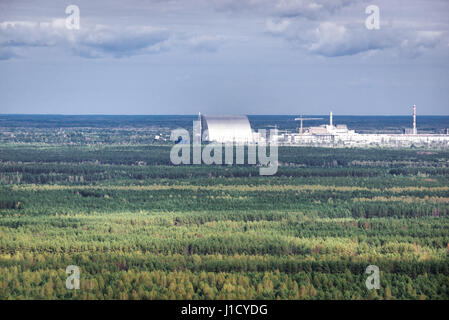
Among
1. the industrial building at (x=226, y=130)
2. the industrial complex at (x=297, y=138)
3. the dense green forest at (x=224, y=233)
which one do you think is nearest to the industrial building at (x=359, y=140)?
the industrial complex at (x=297, y=138)

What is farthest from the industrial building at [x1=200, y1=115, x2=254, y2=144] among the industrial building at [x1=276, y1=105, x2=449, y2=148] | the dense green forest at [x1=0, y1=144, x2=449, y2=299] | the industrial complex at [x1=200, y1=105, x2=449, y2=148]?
the dense green forest at [x1=0, y1=144, x2=449, y2=299]

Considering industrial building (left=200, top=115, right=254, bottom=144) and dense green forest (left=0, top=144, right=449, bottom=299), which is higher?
industrial building (left=200, top=115, right=254, bottom=144)

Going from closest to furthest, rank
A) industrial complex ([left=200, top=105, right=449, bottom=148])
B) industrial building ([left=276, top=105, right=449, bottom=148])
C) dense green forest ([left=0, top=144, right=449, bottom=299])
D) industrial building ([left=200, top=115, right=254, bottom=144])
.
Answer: dense green forest ([left=0, top=144, right=449, bottom=299]) < industrial building ([left=200, top=115, right=254, bottom=144]) < industrial complex ([left=200, top=105, right=449, bottom=148]) < industrial building ([left=276, top=105, right=449, bottom=148])

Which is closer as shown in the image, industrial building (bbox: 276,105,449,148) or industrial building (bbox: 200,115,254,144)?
industrial building (bbox: 200,115,254,144)

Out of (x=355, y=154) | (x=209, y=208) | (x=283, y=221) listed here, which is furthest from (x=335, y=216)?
(x=355, y=154)

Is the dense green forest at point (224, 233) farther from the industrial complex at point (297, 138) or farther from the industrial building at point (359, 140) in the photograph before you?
the industrial building at point (359, 140)

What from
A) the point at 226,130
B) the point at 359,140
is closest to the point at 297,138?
the point at 359,140

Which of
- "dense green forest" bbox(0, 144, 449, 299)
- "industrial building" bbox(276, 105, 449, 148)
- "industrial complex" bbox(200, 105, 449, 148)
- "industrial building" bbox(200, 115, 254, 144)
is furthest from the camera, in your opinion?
"industrial building" bbox(276, 105, 449, 148)

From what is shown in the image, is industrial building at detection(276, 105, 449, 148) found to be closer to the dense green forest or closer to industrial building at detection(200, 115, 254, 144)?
industrial building at detection(200, 115, 254, 144)
